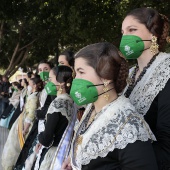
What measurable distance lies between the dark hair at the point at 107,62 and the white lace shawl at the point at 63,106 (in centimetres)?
120

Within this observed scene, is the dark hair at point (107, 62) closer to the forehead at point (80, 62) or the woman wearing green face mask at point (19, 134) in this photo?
the forehead at point (80, 62)

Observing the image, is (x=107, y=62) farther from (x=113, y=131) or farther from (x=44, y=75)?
(x=44, y=75)

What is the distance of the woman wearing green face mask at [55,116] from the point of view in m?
2.94

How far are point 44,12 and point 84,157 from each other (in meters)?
11.2

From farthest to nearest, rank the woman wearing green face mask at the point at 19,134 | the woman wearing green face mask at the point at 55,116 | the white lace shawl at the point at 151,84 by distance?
1. the woman wearing green face mask at the point at 19,134
2. the woman wearing green face mask at the point at 55,116
3. the white lace shawl at the point at 151,84

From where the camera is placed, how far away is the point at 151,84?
6.28 feet

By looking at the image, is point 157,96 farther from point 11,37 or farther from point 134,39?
point 11,37

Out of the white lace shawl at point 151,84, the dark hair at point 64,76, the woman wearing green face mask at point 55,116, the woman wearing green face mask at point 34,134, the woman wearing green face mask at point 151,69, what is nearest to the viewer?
the woman wearing green face mask at point 151,69

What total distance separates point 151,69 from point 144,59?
0.13 meters

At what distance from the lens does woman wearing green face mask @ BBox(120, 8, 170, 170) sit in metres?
1.75

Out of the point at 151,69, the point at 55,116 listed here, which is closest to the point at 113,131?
the point at 151,69

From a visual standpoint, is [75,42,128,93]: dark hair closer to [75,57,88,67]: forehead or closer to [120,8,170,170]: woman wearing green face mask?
[75,57,88,67]: forehead

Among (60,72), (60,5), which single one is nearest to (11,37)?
(60,5)

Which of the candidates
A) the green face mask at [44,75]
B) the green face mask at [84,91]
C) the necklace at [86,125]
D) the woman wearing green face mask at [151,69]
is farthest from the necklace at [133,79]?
the green face mask at [44,75]
